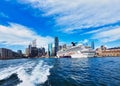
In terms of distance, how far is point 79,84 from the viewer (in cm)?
2077

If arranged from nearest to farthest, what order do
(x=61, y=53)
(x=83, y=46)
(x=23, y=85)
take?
(x=23, y=85) → (x=83, y=46) → (x=61, y=53)

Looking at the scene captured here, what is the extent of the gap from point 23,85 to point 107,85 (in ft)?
28.9

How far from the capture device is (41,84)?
18.8 metres

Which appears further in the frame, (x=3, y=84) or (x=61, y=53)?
(x=61, y=53)

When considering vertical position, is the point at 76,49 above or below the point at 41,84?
above

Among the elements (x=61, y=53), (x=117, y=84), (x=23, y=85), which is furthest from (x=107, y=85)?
(x=61, y=53)

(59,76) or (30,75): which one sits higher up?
(30,75)

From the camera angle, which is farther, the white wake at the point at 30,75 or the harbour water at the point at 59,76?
the harbour water at the point at 59,76

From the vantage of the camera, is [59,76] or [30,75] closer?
[30,75]

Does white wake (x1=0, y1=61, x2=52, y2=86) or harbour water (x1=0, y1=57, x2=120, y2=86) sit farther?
harbour water (x1=0, y1=57, x2=120, y2=86)

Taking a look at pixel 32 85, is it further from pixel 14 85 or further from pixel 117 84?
pixel 117 84

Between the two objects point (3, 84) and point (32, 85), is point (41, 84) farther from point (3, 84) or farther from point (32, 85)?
point (3, 84)

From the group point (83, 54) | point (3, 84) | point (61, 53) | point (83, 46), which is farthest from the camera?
point (61, 53)

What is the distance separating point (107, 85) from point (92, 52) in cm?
11513
